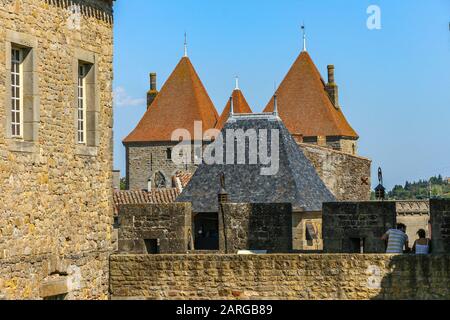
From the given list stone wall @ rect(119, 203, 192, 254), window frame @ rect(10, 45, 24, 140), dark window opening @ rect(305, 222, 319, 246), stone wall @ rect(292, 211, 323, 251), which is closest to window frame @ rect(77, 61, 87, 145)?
window frame @ rect(10, 45, 24, 140)

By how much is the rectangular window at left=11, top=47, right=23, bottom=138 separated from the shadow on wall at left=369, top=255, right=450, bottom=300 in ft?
16.9

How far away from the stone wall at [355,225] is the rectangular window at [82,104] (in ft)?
11.9

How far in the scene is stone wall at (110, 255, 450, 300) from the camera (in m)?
17.7

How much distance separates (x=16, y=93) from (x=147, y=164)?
8543 centimetres

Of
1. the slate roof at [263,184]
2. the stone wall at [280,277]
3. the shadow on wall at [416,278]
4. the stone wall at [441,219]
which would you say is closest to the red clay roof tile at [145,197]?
the slate roof at [263,184]

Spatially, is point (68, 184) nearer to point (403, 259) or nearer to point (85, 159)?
point (85, 159)

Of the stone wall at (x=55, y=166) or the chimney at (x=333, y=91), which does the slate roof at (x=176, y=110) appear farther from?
the stone wall at (x=55, y=166)

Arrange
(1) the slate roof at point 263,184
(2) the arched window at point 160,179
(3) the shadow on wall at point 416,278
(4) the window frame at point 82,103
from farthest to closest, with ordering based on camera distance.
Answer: (2) the arched window at point 160,179
(1) the slate roof at point 263,184
(4) the window frame at point 82,103
(3) the shadow on wall at point 416,278

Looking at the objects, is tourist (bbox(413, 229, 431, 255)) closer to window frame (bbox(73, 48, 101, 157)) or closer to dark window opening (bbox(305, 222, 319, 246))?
window frame (bbox(73, 48, 101, 157))

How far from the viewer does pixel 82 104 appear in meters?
18.1

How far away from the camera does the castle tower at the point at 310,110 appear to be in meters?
97.1

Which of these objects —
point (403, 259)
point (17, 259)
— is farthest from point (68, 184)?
point (403, 259)

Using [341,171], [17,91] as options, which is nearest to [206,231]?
[17,91]
